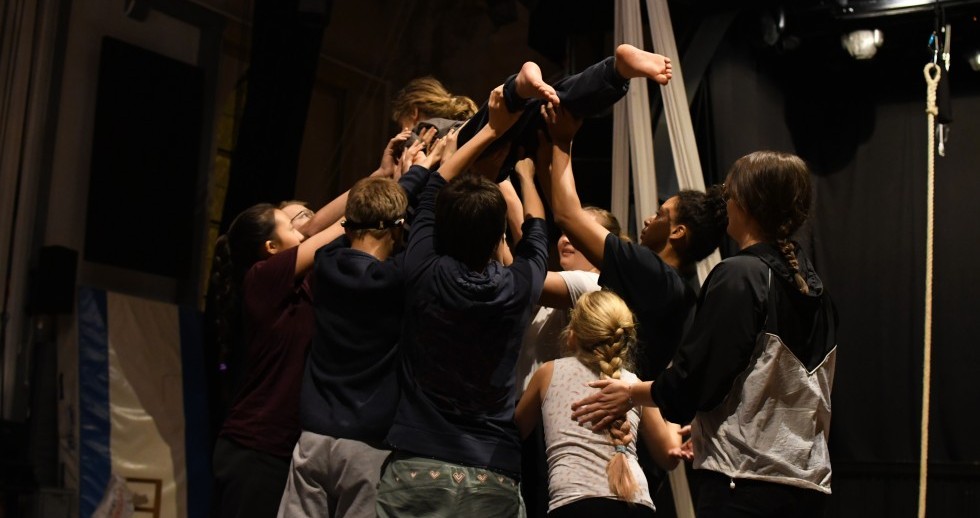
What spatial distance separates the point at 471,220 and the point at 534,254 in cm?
24

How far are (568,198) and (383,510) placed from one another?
97 cm

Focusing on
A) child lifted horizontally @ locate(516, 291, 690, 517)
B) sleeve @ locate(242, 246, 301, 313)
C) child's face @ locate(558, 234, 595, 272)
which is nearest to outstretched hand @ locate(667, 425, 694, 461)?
child lifted horizontally @ locate(516, 291, 690, 517)

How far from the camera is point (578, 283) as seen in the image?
3.01m

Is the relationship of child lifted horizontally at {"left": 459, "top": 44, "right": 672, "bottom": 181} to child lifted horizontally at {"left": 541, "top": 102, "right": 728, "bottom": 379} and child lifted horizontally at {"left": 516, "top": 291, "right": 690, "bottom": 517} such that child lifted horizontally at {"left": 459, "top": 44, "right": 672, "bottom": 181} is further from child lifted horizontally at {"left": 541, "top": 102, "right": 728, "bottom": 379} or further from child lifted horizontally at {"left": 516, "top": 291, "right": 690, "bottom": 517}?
child lifted horizontally at {"left": 516, "top": 291, "right": 690, "bottom": 517}

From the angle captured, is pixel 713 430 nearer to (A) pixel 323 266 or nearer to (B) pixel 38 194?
(A) pixel 323 266

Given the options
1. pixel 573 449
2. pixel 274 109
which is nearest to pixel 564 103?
pixel 573 449

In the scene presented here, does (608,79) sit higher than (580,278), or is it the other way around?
(608,79)

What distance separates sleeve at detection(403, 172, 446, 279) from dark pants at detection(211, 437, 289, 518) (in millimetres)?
666

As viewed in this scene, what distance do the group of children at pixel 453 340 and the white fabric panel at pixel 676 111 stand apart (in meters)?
1.26

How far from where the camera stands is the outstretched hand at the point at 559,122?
275cm

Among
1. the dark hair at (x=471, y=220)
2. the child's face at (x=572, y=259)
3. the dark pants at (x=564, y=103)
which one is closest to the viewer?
the dark hair at (x=471, y=220)

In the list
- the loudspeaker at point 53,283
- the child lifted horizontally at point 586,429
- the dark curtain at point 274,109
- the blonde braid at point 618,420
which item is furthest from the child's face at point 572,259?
the loudspeaker at point 53,283

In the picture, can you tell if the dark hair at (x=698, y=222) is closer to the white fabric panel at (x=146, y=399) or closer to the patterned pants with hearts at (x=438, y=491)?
the patterned pants with hearts at (x=438, y=491)

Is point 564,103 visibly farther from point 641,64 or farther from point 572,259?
point 572,259
